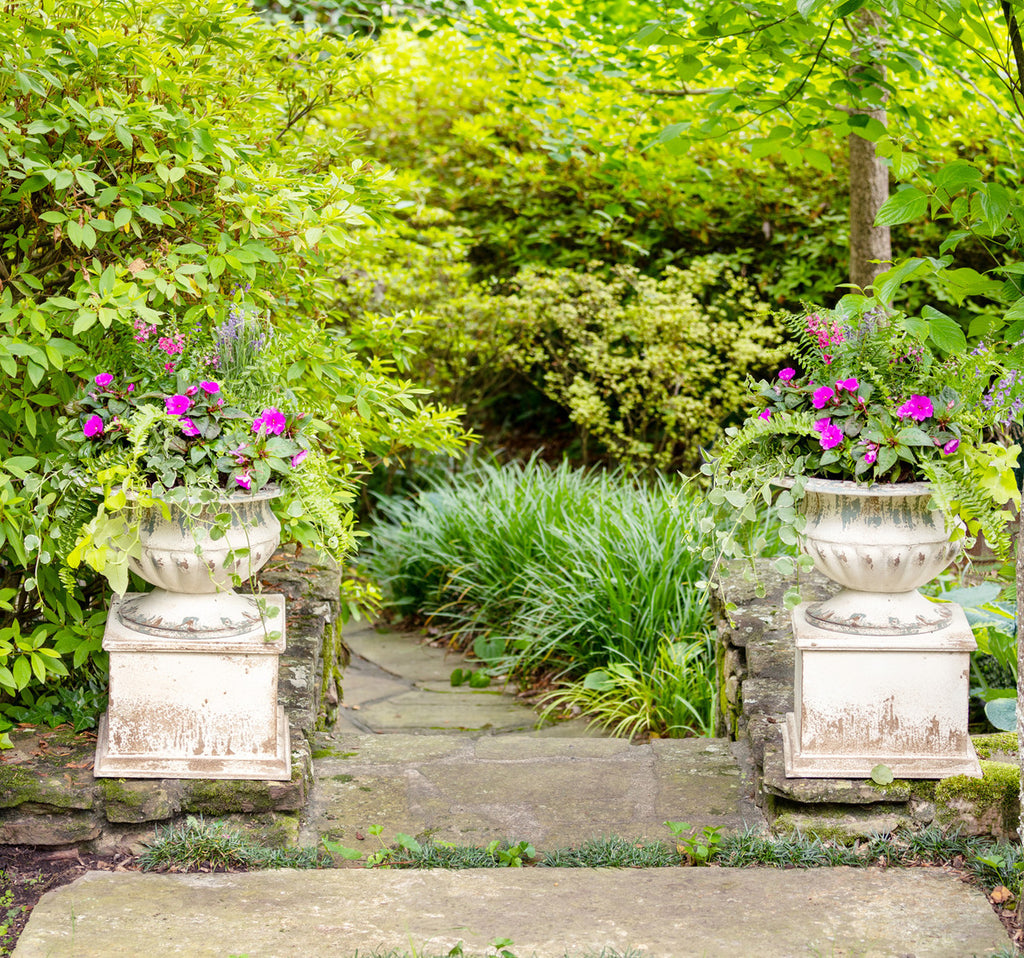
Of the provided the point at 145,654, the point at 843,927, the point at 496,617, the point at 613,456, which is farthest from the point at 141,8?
the point at 613,456

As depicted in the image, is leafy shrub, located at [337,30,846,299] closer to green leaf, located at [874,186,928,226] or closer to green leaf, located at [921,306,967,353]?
green leaf, located at [874,186,928,226]

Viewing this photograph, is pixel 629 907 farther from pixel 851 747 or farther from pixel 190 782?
pixel 190 782

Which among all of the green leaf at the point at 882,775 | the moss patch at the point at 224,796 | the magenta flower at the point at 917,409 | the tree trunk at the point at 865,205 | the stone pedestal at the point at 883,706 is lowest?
the moss patch at the point at 224,796

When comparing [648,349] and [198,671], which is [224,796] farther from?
[648,349]

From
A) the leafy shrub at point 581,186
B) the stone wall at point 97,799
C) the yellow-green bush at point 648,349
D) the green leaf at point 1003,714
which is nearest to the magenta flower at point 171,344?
the stone wall at point 97,799

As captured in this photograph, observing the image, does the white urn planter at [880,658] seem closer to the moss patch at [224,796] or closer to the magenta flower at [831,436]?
the magenta flower at [831,436]

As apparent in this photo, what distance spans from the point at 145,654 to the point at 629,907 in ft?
4.15

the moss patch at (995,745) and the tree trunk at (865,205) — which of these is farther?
the tree trunk at (865,205)

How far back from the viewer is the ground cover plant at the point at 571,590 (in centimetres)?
429

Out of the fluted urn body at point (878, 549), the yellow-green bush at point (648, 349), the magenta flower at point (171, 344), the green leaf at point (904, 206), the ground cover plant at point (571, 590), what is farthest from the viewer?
the yellow-green bush at point (648, 349)

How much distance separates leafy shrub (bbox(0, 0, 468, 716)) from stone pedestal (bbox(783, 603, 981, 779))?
133cm

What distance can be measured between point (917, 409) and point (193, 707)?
1842mm

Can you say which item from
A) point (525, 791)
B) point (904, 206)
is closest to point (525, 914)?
point (525, 791)

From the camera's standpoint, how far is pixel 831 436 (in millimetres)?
2475
